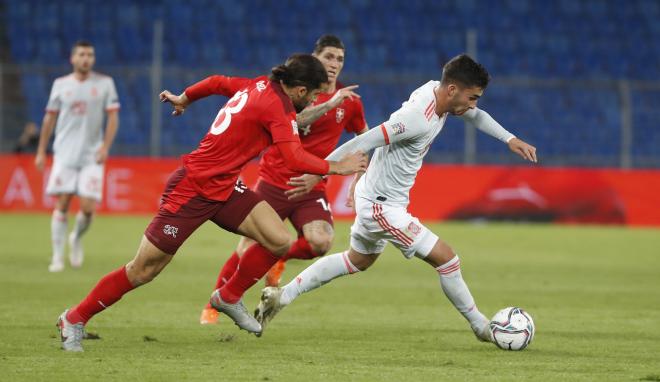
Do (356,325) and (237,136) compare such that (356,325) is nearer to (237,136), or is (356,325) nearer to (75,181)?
(237,136)

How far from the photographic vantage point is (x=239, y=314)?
7.91m

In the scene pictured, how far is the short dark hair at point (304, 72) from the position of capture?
24.2 ft

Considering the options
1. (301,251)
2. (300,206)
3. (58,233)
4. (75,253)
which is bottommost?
(75,253)

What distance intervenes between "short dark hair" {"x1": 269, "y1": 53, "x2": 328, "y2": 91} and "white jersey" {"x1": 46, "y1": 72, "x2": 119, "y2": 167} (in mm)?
5934

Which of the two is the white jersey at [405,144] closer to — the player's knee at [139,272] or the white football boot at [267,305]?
the white football boot at [267,305]

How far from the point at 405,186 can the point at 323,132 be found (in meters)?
1.73

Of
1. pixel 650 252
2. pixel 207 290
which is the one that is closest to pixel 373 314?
pixel 207 290

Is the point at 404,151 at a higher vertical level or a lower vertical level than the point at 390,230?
higher

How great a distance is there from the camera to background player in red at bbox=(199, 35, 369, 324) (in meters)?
9.45

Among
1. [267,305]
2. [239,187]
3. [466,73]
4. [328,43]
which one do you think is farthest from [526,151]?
[328,43]

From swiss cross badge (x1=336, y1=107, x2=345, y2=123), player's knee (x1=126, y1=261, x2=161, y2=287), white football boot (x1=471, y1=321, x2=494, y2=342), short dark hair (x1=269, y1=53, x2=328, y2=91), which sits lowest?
white football boot (x1=471, y1=321, x2=494, y2=342)

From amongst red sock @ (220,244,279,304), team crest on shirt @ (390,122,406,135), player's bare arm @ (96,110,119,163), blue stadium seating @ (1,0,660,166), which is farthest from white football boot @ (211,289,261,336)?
blue stadium seating @ (1,0,660,166)

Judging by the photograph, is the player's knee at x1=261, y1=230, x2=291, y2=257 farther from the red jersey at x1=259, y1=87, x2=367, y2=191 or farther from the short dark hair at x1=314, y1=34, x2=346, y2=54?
the short dark hair at x1=314, y1=34, x2=346, y2=54

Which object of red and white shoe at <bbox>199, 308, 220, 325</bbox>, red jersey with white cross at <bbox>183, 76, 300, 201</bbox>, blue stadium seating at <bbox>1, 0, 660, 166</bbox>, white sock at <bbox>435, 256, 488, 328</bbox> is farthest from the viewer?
blue stadium seating at <bbox>1, 0, 660, 166</bbox>
